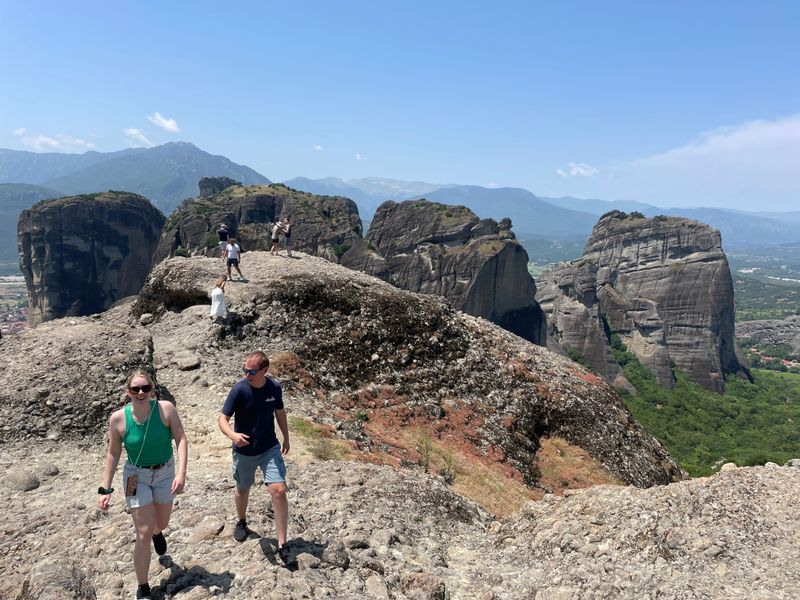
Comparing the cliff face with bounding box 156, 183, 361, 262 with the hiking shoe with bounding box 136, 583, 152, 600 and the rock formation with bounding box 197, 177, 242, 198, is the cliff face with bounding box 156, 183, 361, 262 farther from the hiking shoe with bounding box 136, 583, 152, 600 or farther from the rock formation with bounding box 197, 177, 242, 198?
the hiking shoe with bounding box 136, 583, 152, 600

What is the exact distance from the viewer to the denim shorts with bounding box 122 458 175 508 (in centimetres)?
675

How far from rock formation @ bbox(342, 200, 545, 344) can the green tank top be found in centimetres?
8527

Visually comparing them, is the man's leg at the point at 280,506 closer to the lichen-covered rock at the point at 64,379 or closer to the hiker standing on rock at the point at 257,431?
the hiker standing on rock at the point at 257,431

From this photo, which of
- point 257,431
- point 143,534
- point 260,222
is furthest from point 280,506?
point 260,222

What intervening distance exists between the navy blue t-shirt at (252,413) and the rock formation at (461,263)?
84253mm

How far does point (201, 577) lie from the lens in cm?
749

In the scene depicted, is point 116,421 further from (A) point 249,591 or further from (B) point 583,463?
(B) point 583,463

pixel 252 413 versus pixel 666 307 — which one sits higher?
pixel 252 413

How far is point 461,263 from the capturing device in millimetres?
99875

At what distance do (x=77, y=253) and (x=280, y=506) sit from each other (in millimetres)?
114810

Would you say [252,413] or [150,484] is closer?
[150,484]

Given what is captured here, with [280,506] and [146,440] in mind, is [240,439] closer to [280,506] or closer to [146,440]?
[280,506]

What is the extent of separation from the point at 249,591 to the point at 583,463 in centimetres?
1730

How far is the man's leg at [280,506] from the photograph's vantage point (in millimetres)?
7523
